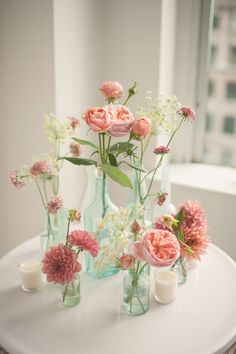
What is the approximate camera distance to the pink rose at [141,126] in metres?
1.01

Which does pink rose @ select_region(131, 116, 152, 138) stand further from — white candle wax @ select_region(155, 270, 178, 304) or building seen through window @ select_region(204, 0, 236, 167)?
building seen through window @ select_region(204, 0, 236, 167)

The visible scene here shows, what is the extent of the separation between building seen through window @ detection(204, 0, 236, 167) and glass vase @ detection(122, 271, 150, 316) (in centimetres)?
126

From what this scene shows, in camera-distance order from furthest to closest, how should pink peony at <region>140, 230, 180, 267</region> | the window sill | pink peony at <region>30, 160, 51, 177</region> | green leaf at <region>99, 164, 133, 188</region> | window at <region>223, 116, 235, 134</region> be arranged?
window at <region>223, 116, 235, 134</region>, the window sill, pink peony at <region>30, 160, 51, 177</region>, green leaf at <region>99, 164, 133, 188</region>, pink peony at <region>140, 230, 180, 267</region>

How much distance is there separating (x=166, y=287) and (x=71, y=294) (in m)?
0.25

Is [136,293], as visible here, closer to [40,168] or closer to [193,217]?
[193,217]

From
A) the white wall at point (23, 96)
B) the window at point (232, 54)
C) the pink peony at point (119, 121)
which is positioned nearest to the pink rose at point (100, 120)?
the pink peony at point (119, 121)

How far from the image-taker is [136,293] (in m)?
1.10

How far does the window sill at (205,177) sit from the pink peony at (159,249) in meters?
0.96

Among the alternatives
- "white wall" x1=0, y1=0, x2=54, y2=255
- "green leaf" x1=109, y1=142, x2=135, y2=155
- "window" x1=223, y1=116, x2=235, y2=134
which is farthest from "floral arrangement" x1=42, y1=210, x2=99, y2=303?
"window" x1=223, y1=116, x2=235, y2=134

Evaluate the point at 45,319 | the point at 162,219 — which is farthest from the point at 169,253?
the point at 45,319

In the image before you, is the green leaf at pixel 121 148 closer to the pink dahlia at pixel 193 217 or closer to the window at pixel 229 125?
the pink dahlia at pixel 193 217

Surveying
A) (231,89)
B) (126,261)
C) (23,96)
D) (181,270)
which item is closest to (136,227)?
(126,261)

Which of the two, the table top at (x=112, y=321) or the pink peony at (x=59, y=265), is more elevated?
the pink peony at (x=59, y=265)

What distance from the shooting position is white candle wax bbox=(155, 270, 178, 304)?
1.14 meters
